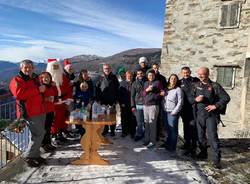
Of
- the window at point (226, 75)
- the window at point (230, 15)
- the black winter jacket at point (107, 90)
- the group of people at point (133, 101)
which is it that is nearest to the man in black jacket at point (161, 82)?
the group of people at point (133, 101)

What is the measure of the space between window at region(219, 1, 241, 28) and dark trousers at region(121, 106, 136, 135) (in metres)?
8.14

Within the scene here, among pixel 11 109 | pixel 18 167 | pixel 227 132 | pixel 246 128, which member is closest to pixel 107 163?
pixel 18 167

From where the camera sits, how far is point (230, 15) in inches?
516

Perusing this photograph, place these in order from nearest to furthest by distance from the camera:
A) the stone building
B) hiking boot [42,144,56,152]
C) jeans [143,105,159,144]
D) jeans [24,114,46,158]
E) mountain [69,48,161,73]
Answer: jeans [24,114,46,158]
hiking boot [42,144,56,152]
jeans [143,105,159,144]
the stone building
mountain [69,48,161,73]

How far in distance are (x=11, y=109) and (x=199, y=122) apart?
3963 millimetres

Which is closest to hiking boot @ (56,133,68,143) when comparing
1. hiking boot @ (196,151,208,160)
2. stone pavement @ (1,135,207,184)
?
stone pavement @ (1,135,207,184)

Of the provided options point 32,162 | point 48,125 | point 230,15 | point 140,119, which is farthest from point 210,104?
point 230,15

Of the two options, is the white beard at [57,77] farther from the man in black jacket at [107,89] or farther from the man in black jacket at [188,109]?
the man in black jacket at [188,109]

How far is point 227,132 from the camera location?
527 inches

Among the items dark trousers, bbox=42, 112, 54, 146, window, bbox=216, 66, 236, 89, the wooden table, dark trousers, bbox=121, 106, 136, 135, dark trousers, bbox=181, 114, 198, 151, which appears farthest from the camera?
window, bbox=216, 66, 236, 89

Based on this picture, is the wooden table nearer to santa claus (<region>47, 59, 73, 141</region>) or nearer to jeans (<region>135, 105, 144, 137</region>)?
santa claus (<region>47, 59, 73, 141</region>)

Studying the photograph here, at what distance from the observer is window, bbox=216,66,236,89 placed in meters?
13.1

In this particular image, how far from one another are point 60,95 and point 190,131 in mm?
2846

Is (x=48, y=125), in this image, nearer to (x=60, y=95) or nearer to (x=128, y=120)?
(x=60, y=95)
